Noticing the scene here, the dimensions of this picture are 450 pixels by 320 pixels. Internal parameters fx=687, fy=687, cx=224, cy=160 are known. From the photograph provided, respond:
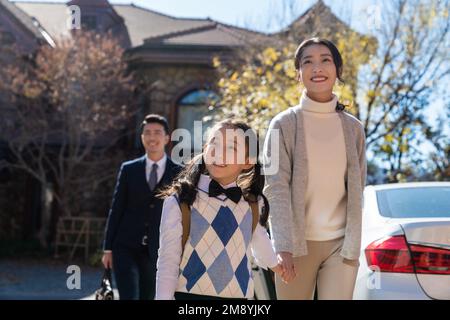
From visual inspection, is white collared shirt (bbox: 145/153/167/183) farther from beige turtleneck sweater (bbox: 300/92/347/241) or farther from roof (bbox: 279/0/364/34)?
roof (bbox: 279/0/364/34)

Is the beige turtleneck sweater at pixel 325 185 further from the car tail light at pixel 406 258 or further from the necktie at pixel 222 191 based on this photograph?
the necktie at pixel 222 191

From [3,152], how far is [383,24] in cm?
1016

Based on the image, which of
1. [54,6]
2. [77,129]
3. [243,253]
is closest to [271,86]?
[77,129]

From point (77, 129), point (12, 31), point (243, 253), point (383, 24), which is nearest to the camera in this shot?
point (243, 253)

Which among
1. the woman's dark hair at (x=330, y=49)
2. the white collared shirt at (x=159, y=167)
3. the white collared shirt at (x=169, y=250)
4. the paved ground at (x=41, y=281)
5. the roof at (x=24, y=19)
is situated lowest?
the paved ground at (x=41, y=281)

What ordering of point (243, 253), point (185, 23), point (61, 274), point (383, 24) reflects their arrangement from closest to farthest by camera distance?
1. point (243, 253)
2. point (383, 24)
3. point (61, 274)
4. point (185, 23)

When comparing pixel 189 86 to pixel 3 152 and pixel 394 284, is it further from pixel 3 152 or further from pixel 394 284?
pixel 394 284

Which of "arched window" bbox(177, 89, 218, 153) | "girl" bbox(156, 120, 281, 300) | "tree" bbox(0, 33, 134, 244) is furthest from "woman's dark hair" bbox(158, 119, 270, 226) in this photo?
"arched window" bbox(177, 89, 218, 153)

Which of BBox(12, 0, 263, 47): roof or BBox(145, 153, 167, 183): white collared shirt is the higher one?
BBox(12, 0, 263, 47): roof

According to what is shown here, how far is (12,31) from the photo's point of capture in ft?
57.2

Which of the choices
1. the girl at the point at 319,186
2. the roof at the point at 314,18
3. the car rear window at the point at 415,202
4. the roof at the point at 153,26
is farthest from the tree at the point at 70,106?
the girl at the point at 319,186

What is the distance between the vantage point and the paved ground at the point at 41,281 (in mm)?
10922

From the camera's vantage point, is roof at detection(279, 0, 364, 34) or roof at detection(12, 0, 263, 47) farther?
roof at detection(12, 0, 263, 47)

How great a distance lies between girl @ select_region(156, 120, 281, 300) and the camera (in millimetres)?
3041
